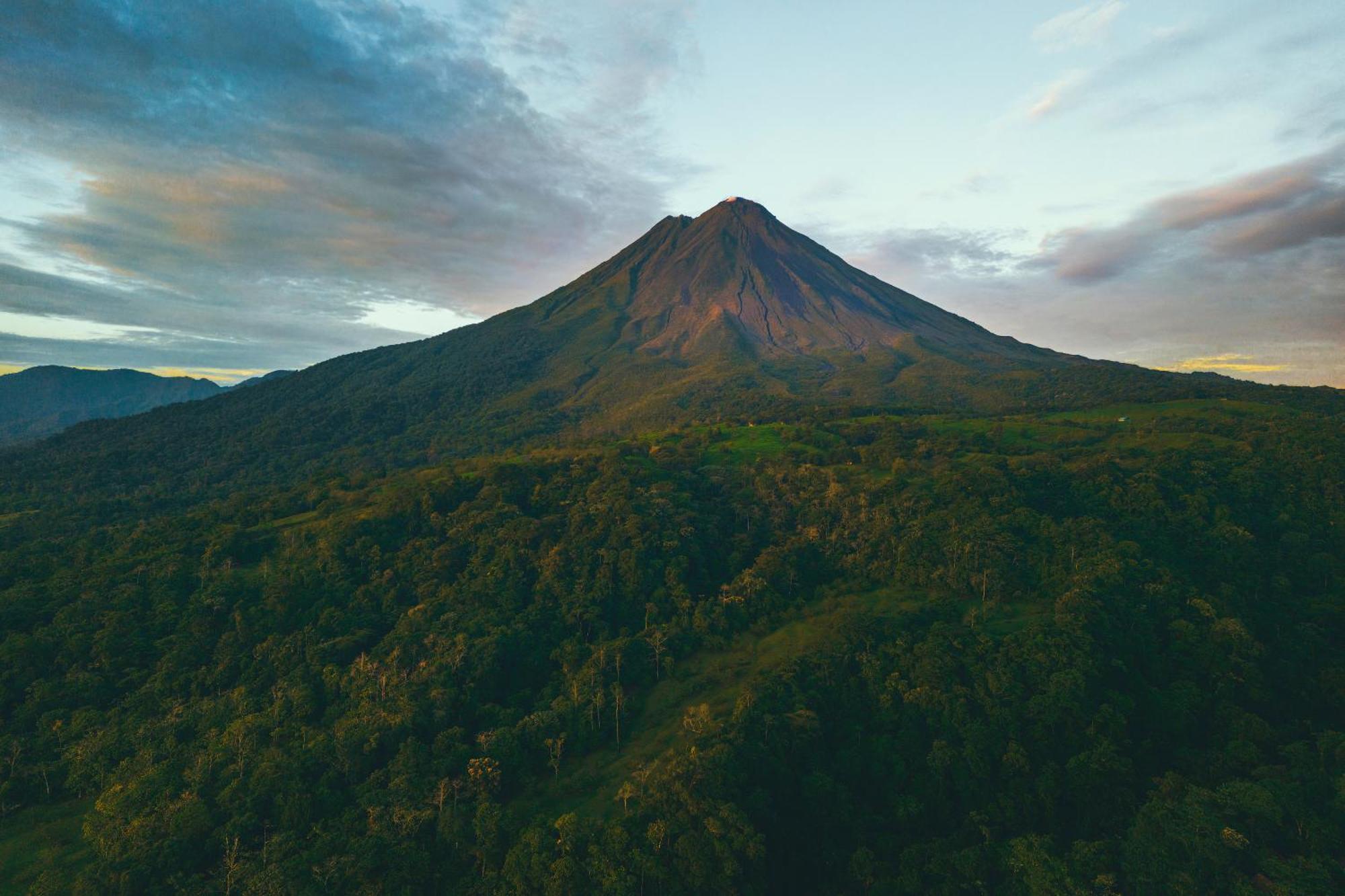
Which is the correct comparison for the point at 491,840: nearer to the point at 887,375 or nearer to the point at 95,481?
the point at 95,481

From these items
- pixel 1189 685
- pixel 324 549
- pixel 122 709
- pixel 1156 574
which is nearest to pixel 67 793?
pixel 122 709

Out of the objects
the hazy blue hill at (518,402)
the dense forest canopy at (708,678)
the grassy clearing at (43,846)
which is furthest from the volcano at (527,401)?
the grassy clearing at (43,846)

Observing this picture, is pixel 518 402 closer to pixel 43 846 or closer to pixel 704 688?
pixel 704 688

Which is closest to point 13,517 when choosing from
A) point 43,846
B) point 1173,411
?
point 43,846

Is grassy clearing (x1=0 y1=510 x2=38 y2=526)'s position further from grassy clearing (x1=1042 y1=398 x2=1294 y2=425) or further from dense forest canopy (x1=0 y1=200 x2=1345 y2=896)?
grassy clearing (x1=1042 y1=398 x2=1294 y2=425)

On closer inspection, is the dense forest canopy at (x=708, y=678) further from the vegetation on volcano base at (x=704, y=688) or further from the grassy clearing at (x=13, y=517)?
the grassy clearing at (x=13, y=517)
